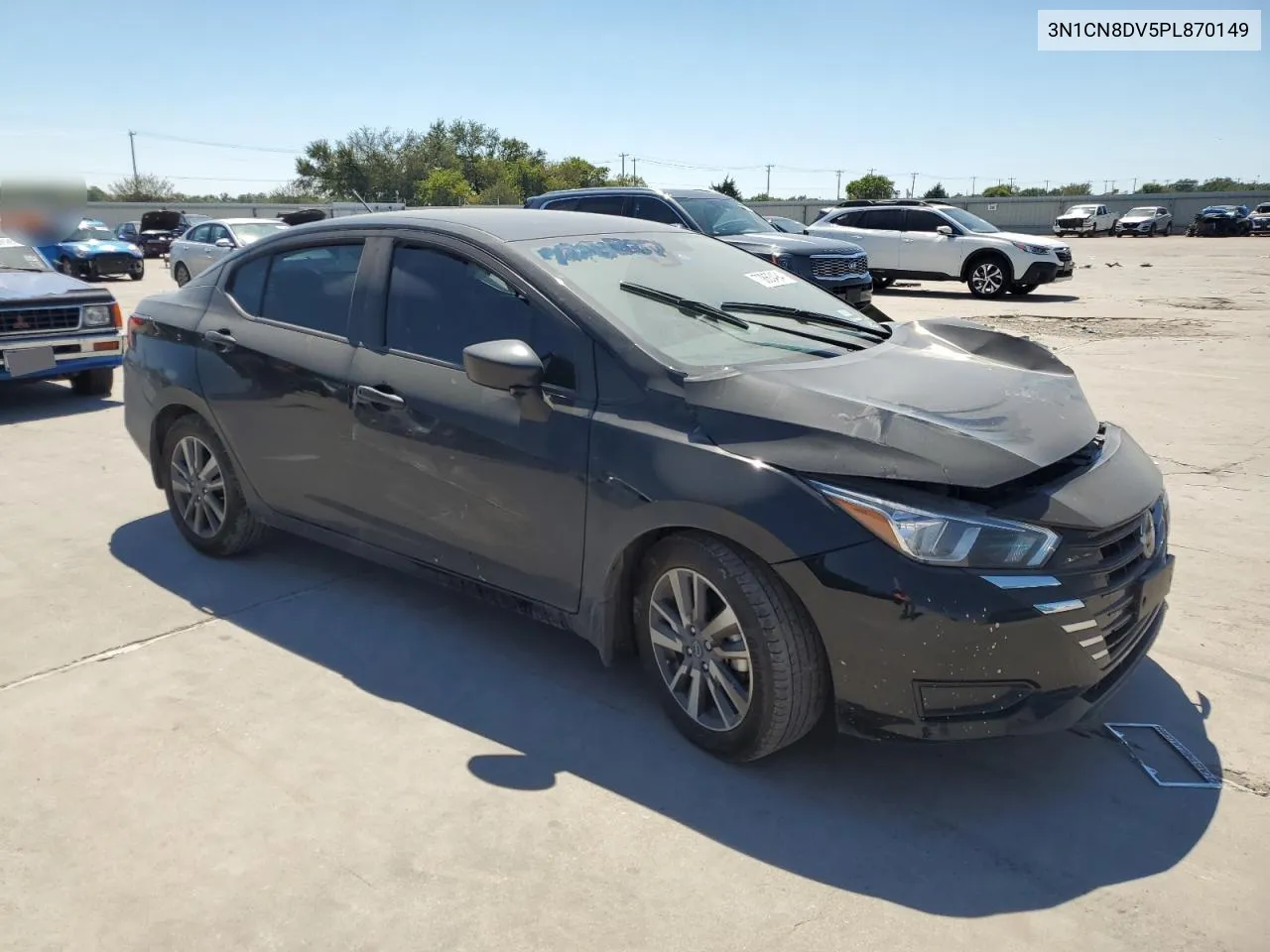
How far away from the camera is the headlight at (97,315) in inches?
344

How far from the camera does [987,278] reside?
18250 mm

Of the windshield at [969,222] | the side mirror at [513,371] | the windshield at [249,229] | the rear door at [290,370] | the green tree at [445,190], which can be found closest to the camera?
the side mirror at [513,371]

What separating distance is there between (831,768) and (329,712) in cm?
175

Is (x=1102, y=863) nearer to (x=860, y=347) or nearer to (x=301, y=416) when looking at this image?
(x=860, y=347)

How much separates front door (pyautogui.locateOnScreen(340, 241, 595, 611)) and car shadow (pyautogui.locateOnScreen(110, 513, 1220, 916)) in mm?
412

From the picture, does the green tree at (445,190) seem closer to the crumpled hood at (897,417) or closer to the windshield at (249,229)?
the windshield at (249,229)

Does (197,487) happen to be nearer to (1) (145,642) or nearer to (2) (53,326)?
(1) (145,642)

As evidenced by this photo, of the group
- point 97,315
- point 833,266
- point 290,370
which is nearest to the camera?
point 290,370

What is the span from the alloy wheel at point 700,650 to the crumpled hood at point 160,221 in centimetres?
3875

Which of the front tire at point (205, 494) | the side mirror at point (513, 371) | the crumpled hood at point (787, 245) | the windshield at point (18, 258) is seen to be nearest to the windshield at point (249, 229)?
the windshield at point (18, 258)

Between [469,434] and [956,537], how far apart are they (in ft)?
5.73

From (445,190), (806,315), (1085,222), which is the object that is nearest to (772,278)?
(806,315)

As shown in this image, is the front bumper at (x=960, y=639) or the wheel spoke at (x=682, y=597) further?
the wheel spoke at (x=682, y=597)

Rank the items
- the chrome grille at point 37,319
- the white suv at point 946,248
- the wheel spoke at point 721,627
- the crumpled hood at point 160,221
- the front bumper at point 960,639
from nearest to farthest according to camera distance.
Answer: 1. the front bumper at point 960,639
2. the wheel spoke at point 721,627
3. the chrome grille at point 37,319
4. the white suv at point 946,248
5. the crumpled hood at point 160,221
